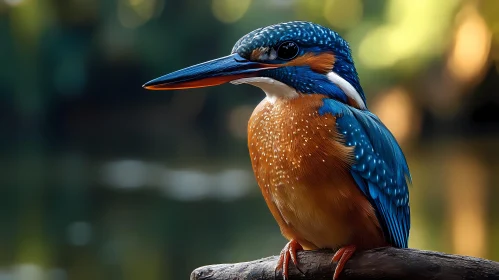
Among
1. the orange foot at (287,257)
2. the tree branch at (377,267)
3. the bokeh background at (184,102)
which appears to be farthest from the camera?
the bokeh background at (184,102)

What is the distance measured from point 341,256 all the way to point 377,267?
5 cm

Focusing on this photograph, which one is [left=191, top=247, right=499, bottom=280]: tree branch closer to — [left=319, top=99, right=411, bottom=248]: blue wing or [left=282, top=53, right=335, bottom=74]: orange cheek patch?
[left=319, top=99, right=411, bottom=248]: blue wing

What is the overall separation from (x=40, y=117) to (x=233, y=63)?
6.79m

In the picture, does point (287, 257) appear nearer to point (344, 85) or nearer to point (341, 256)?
point (341, 256)

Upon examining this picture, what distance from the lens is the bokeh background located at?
5.20 meters

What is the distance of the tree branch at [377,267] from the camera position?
847mm

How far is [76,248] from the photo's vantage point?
13.0 feet

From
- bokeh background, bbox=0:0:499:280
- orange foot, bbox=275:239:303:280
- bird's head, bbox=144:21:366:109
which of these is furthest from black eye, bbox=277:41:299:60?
bokeh background, bbox=0:0:499:280

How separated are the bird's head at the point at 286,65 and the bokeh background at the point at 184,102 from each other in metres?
3.62

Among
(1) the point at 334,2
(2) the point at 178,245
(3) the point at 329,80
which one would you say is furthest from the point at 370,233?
(1) the point at 334,2

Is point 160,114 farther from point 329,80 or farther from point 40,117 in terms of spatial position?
point 329,80

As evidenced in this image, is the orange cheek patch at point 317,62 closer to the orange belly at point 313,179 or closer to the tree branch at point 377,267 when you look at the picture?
the orange belly at point 313,179

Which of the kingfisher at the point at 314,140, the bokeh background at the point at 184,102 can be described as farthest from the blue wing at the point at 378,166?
the bokeh background at the point at 184,102

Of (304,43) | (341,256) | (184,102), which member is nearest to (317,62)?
(304,43)
